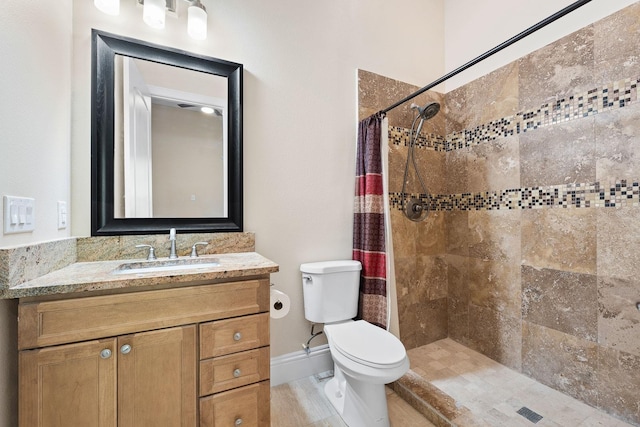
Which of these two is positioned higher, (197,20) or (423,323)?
(197,20)

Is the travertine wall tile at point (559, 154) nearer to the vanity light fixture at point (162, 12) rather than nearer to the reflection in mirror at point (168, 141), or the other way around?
the reflection in mirror at point (168, 141)

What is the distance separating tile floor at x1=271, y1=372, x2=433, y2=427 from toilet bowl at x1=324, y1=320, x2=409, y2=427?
7 cm

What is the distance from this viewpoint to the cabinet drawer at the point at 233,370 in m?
1.06

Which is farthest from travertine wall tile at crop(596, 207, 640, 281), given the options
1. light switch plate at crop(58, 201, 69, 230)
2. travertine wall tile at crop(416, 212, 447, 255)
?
light switch plate at crop(58, 201, 69, 230)

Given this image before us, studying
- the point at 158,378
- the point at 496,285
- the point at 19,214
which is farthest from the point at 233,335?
the point at 496,285

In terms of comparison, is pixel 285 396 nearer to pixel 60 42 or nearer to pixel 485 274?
pixel 485 274

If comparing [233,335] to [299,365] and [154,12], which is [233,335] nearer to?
[299,365]

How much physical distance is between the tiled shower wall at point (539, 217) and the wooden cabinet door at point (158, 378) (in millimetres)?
1551

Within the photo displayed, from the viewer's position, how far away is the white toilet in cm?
127

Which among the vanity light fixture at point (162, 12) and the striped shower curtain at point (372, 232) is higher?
the vanity light fixture at point (162, 12)

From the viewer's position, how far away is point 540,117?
1738mm

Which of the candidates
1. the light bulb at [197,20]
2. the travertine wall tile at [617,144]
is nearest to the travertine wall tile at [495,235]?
the travertine wall tile at [617,144]

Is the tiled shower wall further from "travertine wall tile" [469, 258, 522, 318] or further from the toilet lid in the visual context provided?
the toilet lid

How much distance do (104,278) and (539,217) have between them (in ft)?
7.75
